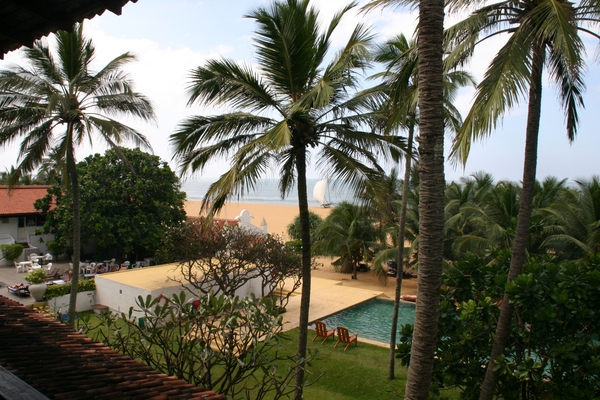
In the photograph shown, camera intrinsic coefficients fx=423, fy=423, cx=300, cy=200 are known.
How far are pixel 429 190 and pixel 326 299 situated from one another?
1555 centimetres

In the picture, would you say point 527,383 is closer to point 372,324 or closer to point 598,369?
point 598,369

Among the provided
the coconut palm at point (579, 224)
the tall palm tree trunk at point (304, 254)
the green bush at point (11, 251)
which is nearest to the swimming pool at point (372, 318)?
the coconut palm at point (579, 224)

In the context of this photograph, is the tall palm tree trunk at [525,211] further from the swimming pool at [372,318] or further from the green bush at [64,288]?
the green bush at [64,288]

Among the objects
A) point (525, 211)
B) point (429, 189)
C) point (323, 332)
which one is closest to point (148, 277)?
point (323, 332)

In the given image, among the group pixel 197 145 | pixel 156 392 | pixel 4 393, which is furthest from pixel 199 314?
pixel 197 145

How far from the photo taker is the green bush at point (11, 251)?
24.6 metres

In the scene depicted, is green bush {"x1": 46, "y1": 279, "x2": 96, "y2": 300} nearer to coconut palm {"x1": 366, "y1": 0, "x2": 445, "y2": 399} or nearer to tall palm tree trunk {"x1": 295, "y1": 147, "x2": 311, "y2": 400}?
tall palm tree trunk {"x1": 295, "y1": 147, "x2": 311, "y2": 400}

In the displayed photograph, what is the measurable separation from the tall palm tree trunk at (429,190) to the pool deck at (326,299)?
10962 mm

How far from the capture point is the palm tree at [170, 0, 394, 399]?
7723mm

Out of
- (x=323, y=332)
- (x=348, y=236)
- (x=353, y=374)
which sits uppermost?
(x=348, y=236)

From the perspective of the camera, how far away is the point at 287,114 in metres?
8.07

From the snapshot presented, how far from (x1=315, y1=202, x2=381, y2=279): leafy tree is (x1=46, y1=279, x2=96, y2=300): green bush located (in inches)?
471

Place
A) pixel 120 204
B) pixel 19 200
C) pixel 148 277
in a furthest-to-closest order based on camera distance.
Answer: pixel 19 200 → pixel 120 204 → pixel 148 277

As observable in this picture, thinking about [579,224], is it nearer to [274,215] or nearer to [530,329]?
[530,329]
